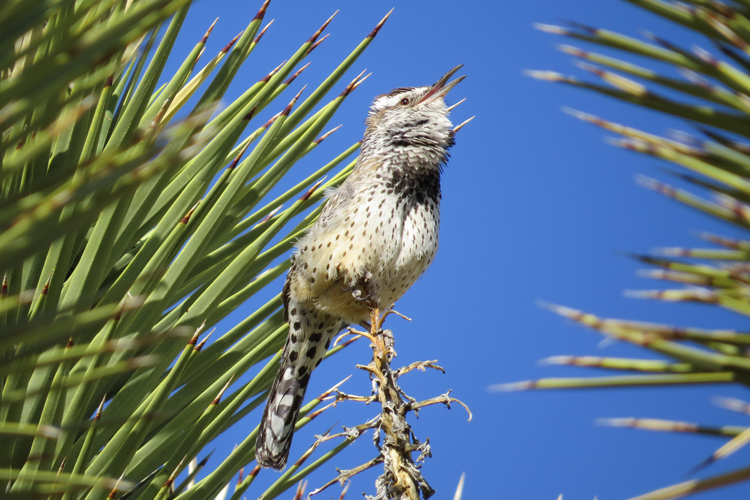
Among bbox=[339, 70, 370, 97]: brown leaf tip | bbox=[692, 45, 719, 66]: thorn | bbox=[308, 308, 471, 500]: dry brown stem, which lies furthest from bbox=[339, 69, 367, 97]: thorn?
bbox=[692, 45, 719, 66]: thorn

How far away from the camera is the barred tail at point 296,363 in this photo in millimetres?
2393

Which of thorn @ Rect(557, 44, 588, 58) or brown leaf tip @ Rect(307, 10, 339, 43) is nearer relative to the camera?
thorn @ Rect(557, 44, 588, 58)

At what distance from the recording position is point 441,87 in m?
3.04

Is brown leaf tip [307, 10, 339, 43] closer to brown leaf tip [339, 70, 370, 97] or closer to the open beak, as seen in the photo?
brown leaf tip [339, 70, 370, 97]

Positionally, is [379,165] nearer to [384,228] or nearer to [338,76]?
[384,228]

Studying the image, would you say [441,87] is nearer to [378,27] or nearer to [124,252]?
[378,27]

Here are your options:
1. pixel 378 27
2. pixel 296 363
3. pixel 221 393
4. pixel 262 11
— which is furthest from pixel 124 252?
pixel 296 363

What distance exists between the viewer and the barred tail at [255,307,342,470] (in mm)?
2393

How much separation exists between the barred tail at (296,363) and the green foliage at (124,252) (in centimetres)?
78

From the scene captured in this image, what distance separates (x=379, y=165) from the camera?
103 inches

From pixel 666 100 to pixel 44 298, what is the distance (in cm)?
82

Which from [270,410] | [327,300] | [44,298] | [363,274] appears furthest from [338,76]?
[270,410]

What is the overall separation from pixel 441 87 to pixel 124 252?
6.97 feet

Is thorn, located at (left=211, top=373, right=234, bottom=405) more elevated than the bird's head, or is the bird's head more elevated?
the bird's head
